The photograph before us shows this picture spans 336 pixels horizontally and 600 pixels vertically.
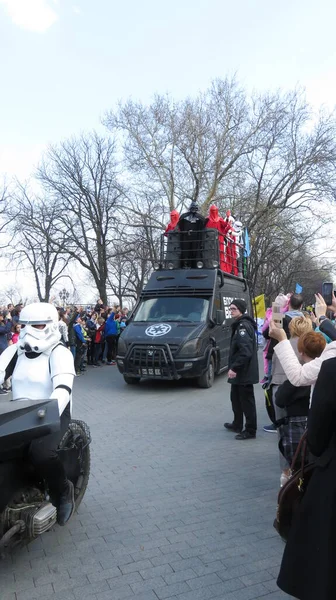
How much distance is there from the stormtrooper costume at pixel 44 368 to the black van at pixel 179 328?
249 inches

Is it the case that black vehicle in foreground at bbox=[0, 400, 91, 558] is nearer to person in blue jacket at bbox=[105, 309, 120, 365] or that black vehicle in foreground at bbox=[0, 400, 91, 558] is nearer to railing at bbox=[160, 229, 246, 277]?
railing at bbox=[160, 229, 246, 277]

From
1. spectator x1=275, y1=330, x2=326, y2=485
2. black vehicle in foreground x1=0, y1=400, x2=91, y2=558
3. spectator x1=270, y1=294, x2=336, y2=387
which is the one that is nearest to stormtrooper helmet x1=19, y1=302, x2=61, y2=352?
black vehicle in foreground x1=0, y1=400, x2=91, y2=558

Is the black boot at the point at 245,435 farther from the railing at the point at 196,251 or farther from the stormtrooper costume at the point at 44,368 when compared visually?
the railing at the point at 196,251

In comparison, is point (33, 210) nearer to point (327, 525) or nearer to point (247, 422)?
point (247, 422)

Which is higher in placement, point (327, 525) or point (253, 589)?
point (327, 525)

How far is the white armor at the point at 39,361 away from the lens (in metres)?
3.64

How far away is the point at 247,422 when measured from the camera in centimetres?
679

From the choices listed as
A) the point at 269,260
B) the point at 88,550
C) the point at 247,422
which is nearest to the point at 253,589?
the point at 88,550

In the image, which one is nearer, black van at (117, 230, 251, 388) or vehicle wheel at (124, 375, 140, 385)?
black van at (117, 230, 251, 388)

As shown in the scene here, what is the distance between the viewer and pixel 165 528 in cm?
396

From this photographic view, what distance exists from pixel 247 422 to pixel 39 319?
4.06 metres

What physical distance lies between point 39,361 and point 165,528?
5.62 feet

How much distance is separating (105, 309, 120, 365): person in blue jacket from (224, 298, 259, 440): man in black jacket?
9.07m

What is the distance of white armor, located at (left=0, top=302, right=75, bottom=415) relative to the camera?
364 cm
